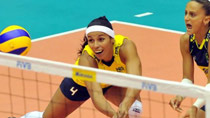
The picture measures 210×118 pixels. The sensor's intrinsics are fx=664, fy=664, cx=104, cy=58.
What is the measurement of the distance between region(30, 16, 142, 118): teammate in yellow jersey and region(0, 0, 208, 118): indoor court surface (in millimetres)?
1418

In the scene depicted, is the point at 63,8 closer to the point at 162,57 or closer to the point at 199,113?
the point at 162,57

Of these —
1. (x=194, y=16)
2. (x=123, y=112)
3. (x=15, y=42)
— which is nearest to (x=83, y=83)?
(x=123, y=112)

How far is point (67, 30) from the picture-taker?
14.8 m

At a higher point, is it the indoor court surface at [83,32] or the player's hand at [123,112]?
the indoor court surface at [83,32]

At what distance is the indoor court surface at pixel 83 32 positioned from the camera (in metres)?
11.0

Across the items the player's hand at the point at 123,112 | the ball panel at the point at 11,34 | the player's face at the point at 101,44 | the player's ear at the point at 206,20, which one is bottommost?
the player's hand at the point at 123,112

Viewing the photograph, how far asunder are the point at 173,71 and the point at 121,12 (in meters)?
3.85

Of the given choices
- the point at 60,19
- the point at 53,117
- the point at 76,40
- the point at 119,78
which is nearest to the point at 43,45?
the point at 76,40

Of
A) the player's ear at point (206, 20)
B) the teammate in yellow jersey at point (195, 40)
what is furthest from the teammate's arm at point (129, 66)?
the player's ear at point (206, 20)

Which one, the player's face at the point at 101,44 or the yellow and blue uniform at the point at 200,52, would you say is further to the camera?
the player's face at the point at 101,44

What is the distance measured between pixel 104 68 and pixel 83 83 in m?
0.47

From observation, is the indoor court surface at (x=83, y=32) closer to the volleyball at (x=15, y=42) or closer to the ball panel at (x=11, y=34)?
the volleyball at (x=15, y=42)

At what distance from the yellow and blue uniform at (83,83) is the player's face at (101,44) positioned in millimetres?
96

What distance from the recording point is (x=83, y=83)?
9078mm
